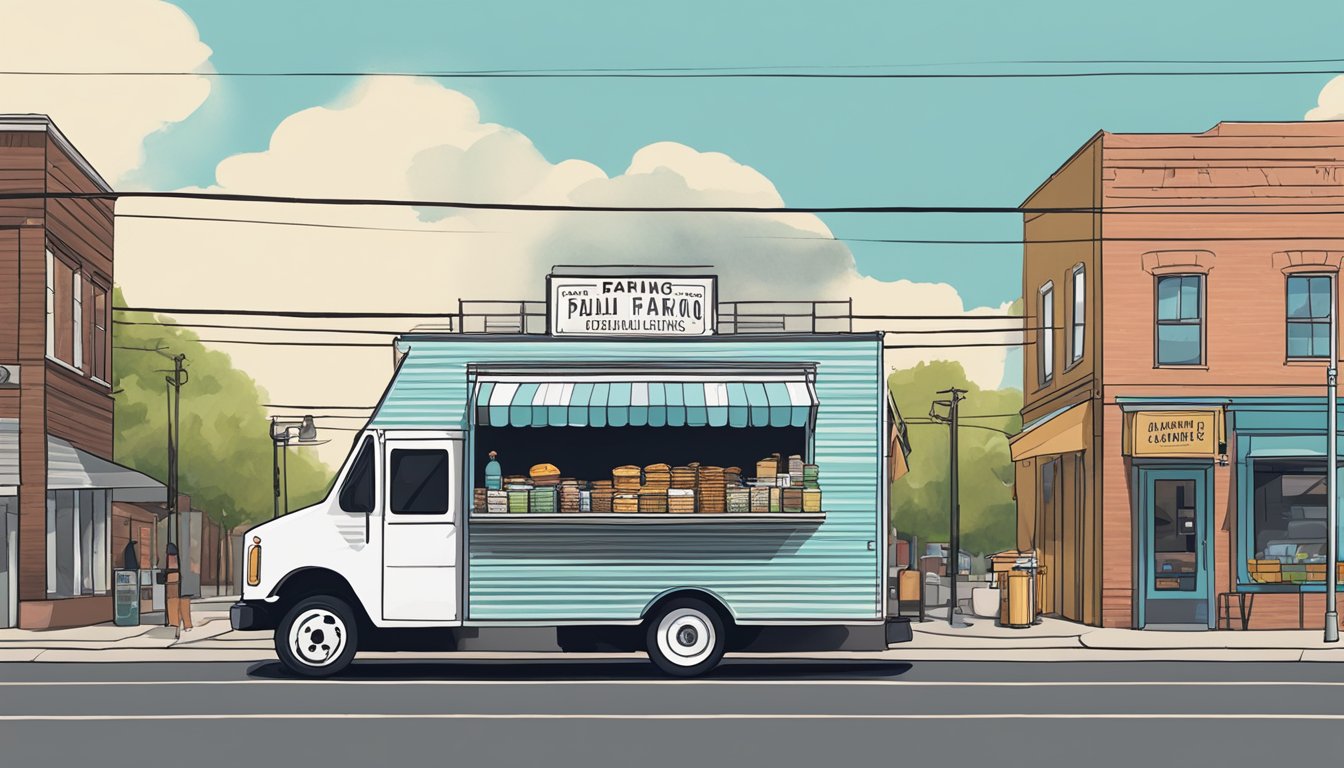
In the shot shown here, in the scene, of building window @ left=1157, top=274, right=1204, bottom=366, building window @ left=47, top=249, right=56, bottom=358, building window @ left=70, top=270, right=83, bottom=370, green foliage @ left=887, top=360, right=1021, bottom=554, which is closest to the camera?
building window @ left=1157, top=274, right=1204, bottom=366

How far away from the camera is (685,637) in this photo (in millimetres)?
18672

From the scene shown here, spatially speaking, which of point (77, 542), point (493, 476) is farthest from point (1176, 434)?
point (77, 542)

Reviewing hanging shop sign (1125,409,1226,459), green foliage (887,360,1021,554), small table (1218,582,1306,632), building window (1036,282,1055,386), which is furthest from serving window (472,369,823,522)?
green foliage (887,360,1021,554)

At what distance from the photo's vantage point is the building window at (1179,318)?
97.3ft

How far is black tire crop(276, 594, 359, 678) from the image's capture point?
1841 cm

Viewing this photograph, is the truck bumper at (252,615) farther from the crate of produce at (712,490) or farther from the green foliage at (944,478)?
the green foliage at (944,478)

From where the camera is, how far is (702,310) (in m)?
19.7

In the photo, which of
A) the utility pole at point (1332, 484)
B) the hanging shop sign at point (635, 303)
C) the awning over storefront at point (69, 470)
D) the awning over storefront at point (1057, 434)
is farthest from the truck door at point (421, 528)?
the awning over storefront at point (1057, 434)

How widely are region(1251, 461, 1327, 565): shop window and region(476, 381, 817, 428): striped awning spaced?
544 inches

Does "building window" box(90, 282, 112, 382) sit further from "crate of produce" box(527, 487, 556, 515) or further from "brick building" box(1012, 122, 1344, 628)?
"brick building" box(1012, 122, 1344, 628)
